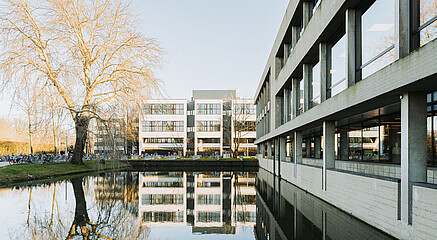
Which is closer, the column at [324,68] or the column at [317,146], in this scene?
the column at [324,68]

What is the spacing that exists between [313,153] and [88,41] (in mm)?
19582

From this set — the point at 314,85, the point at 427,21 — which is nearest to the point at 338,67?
the point at 314,85

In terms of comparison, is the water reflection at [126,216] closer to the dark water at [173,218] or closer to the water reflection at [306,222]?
the dark water at [173,218]

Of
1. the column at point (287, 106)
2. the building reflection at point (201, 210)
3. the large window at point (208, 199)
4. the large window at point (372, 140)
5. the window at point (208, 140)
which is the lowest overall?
the large window at point (208, 199)

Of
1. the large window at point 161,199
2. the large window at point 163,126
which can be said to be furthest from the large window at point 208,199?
the large window at point 163,126

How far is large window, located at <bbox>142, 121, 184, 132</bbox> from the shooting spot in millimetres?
82812

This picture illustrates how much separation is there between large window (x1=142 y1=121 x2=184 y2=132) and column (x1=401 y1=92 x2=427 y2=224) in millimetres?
75661

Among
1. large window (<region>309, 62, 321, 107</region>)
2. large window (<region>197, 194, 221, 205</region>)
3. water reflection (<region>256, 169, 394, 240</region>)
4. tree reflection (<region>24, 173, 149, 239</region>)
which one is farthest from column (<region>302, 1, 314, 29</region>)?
tree reflection (<region>24, 173, 149, 239</region>)

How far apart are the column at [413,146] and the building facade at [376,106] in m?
0.02

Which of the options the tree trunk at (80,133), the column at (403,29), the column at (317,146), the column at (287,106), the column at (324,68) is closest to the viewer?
the column at (403,29)

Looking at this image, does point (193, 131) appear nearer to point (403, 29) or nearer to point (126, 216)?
point (126, 216)

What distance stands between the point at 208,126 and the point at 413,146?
74.2 m

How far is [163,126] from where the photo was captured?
83.1m

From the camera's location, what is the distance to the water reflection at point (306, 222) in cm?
833
